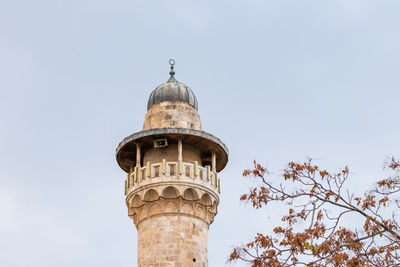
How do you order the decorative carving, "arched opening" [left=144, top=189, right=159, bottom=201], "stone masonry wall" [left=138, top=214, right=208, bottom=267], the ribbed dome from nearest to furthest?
1. "stone masonry wall" [left=138, top=214, right=208, bottom=267]
2. the decorative carving
3. "arched opening" [left=144, top=189, right=159, bottom=201]
4. the ribbed dome

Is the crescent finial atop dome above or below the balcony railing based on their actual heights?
above

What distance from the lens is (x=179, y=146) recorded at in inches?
1035

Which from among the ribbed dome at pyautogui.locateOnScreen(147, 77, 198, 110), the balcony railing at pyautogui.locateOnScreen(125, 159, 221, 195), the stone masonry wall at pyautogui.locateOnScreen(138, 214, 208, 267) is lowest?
the stone masonry wall at pyautogui.locateOnScreen(138, 214, 208, 267)

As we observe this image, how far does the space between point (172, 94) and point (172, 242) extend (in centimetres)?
663

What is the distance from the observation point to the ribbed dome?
28141 millimetres

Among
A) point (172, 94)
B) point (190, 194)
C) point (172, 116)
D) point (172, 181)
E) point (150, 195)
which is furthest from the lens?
point (172, 94)

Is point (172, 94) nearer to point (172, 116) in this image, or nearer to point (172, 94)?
point (172, 94)

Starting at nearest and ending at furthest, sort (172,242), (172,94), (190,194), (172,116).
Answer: (172,242) < (190,194) < (172,116) < (172,94)

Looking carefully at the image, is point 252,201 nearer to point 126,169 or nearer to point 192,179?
point 192,179

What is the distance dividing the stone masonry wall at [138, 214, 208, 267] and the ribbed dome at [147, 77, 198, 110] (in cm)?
533

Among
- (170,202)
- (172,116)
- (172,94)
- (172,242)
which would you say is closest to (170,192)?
(170,202)

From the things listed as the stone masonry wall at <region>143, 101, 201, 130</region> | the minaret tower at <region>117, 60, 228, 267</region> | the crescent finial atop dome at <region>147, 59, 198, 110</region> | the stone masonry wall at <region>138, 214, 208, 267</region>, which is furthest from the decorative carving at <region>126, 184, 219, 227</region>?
the crescent finial atop dome at <region>147, 59, 198, 110</region>

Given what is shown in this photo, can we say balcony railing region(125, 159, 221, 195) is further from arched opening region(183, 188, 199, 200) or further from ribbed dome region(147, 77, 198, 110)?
ribbed dome region(147, 77, 198, 110)

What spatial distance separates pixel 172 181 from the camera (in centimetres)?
2544
